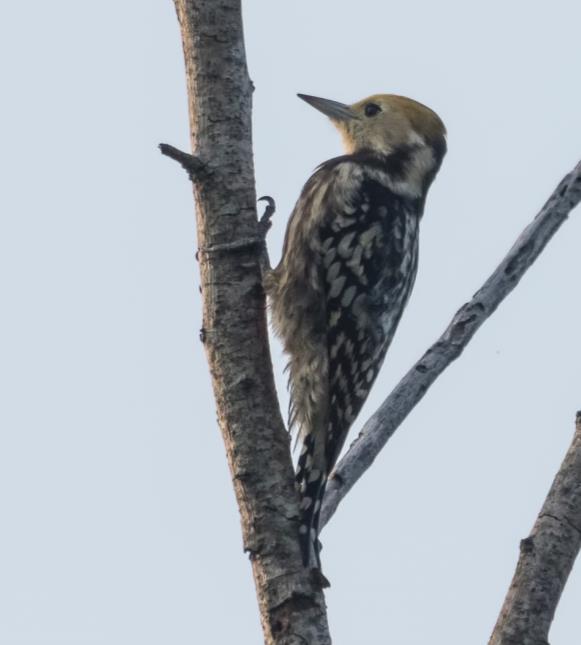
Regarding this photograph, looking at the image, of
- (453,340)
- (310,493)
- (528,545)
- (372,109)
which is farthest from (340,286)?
(528,545)

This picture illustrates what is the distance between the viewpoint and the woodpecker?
17.2 feet

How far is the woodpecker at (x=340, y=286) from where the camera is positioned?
5246mm

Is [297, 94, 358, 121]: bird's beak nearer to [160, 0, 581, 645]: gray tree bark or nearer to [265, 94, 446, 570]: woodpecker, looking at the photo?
[265, 94, 446, 570]: woodpecker

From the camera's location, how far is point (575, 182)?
463 cm

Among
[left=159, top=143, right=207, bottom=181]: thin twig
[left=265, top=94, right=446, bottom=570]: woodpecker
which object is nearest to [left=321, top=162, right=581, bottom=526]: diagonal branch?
[left=265, top=94, right=446, bottom=570]: woodpecker

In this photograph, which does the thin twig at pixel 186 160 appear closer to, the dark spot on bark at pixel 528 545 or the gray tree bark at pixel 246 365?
the gray tree bark at pixel 246 365

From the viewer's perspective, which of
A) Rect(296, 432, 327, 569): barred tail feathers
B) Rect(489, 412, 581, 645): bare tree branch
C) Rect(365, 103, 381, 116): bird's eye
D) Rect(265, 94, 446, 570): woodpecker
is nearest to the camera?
Rect(489, 412, 581, 645): bare tree branch

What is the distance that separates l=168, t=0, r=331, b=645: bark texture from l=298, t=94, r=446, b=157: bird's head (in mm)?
2447

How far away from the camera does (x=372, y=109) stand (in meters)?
6.71

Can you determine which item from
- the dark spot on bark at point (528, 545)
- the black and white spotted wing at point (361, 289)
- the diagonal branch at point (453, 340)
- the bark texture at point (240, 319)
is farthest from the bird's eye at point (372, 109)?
the dark spot on bark at point (528, 545)

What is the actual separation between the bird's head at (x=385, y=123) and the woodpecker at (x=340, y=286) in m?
0.17

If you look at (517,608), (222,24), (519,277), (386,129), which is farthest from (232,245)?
(386,129)

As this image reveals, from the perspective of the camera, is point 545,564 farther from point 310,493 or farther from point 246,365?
point 246,365

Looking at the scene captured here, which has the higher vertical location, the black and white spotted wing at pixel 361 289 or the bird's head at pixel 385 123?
the bird's head at pixel 385 123
